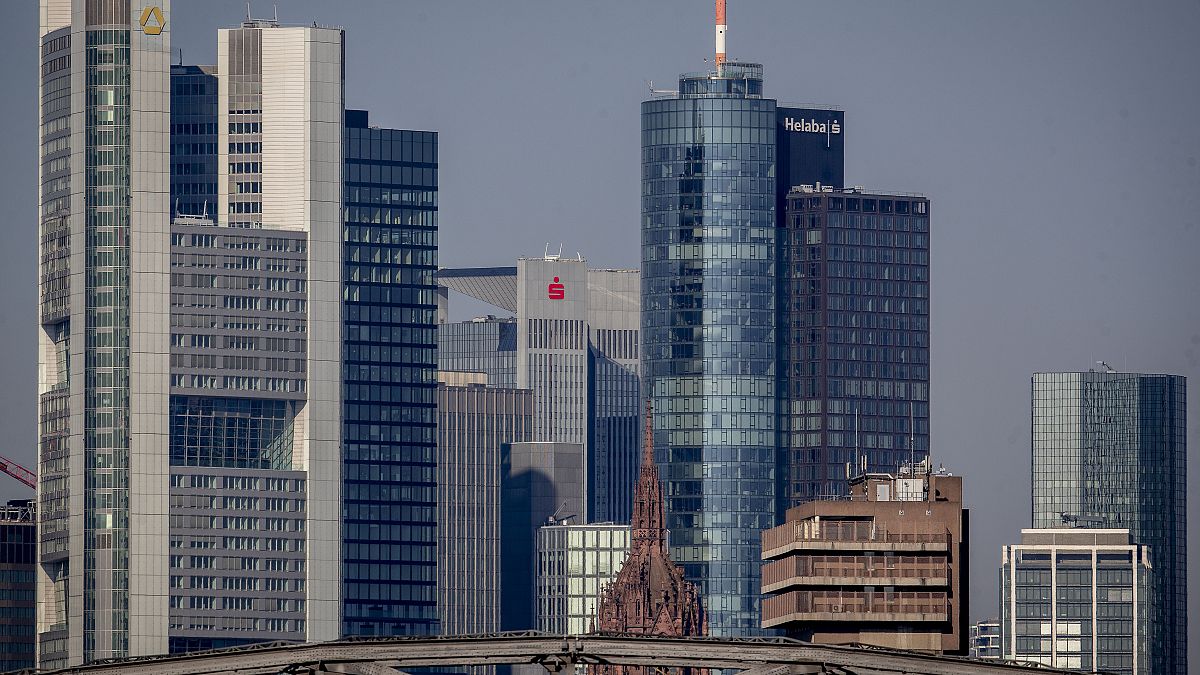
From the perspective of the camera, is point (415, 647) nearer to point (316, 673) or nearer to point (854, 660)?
point (316, 673)

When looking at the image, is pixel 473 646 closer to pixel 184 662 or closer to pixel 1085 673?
pixel 184 662

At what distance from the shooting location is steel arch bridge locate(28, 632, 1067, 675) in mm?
43312

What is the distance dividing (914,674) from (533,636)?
5733 mm

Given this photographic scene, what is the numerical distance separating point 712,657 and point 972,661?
13.0ft

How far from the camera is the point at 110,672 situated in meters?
43.1

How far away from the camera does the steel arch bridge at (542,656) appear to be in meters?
43.3

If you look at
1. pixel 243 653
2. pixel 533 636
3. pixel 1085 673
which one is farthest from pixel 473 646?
pixel 1085 673

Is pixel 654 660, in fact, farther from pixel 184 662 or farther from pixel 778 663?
pixel 184 662

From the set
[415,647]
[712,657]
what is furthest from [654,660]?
[415,647]

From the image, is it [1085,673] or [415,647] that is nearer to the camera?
[415,647]

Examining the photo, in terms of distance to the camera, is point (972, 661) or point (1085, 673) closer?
point (972, 661)

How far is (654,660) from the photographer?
44531 millimetres

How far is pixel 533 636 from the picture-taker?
43.8 meters

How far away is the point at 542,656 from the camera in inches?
1722
